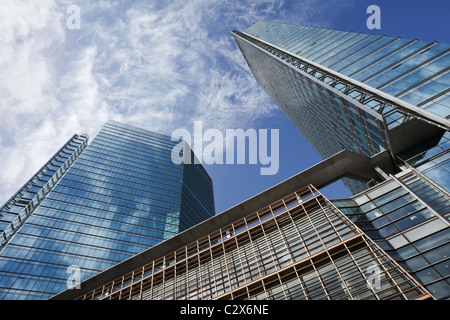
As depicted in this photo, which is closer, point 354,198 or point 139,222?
point 354,198

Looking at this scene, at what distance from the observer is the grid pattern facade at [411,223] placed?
15445mm

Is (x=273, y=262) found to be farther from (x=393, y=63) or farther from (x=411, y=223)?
(x=393, y=63)

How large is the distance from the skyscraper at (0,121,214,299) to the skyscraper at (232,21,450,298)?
5826cm

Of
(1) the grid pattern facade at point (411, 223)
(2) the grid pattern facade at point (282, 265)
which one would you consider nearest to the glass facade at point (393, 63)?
(1) the grid pattern facade at point (411, 223)

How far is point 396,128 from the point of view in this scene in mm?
25234

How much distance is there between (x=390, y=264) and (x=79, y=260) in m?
69.3

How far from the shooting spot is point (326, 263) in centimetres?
1861

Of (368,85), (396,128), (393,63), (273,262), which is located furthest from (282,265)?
(393,63)

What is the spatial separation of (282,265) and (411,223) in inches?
355

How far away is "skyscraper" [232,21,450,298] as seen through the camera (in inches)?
691

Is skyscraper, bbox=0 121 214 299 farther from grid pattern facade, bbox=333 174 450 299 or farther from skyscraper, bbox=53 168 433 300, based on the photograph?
grid pattern facade, bbox=333 174 450 299
